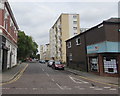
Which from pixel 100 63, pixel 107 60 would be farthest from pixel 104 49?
pixel 100 63

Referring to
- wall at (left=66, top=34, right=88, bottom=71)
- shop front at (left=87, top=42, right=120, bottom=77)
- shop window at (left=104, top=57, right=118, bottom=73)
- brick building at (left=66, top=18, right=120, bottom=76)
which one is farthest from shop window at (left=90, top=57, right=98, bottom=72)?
wall at (left=66, top=34, right=88, bottom=71)

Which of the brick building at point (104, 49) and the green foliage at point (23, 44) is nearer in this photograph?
the brick building at point (104, 49)

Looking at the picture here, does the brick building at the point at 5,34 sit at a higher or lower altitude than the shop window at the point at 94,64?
higher

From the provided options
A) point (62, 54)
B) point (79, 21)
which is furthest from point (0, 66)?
point (79, 21)

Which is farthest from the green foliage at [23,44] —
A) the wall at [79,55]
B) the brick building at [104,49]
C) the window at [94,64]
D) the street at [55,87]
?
the street at [55,87]

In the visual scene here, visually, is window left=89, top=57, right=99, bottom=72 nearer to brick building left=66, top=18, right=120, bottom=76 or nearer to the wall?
brick building left=66, top=18, right=120, bottom=76

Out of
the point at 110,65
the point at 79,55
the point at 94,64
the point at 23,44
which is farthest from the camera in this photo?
the point at 23,44

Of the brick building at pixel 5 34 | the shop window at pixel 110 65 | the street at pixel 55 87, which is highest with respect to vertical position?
the brick building at pixel 5 34

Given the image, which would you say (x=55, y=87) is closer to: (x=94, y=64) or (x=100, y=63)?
(x=100, y=63)

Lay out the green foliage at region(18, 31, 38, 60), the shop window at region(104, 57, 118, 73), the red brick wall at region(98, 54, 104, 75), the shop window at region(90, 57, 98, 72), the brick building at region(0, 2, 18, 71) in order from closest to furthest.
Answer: the shop window at region(104, 57, 118, 73) < the red brick wall at region(98, 54, 104, 75) < the brick building at region(0, 2, 18, 71) < the shop window at region(90, 57, 98, 72) < the green foliage at region(18, 31, 38, 60)

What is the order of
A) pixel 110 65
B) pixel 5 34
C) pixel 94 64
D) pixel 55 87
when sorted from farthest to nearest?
pixel 5 34, pixel 94 64, pixel 110 65, pixel 55 87

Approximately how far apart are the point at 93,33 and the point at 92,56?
10.3 ft

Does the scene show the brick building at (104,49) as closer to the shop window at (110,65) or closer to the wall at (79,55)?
the shop window at (110,65)

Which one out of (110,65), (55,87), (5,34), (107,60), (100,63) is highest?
(5,34)
